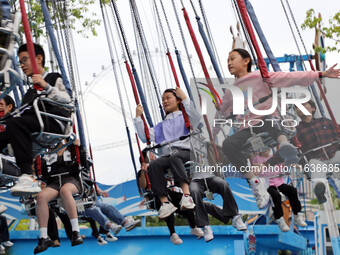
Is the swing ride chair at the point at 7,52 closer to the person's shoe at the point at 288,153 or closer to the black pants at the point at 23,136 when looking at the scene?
the black pants at the point at 23,136

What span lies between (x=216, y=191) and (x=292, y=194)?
2.90ft

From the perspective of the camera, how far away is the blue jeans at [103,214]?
8539 millimetres

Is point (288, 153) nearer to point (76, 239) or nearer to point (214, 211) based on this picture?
point (214, 211)

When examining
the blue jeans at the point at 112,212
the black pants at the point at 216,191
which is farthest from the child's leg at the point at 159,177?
the blue jeans at the point at 112,212

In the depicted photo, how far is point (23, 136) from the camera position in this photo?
4.77m

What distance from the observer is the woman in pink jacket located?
5637 mm

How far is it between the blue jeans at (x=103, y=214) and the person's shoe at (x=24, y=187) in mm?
3951

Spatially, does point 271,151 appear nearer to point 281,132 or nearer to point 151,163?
point 281,132

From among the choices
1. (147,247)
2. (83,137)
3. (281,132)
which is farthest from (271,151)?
(147,247)

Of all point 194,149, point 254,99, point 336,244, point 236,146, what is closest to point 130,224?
point 194,149

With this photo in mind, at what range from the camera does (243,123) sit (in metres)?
5.91

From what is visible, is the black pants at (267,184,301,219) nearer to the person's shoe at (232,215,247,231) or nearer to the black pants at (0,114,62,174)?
the person's shoe at (232,215,247,231)

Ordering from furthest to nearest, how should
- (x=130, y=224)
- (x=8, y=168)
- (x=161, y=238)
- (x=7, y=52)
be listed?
1. (x=161, y=238)
2. (x=130, y=224)
3. (x=8, y=168)
4. (x=7, y=52)

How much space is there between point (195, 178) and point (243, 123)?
1225 millimetres
